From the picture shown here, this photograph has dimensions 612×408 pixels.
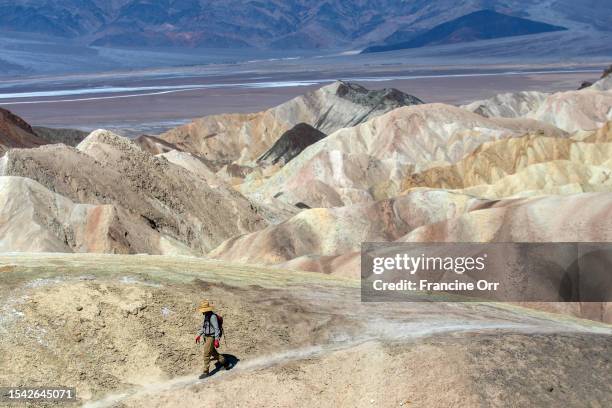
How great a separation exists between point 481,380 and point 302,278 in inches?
506

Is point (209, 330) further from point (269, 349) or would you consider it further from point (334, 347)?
point (334, 347)

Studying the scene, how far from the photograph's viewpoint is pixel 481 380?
20797 mm

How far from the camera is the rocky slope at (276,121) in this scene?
510 feet

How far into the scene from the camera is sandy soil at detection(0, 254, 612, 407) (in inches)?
816

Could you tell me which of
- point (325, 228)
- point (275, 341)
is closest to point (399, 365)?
point (275, 341)

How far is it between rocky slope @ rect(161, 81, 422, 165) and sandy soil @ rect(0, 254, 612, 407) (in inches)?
4891

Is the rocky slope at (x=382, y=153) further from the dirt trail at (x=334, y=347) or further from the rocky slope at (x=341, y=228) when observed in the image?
the dirt trail at (x=334, y=347)

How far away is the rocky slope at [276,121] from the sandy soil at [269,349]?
124 m

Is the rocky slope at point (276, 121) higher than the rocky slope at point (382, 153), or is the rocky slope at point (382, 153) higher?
the rocky slope at point (276, 121)

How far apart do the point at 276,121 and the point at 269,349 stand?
458ft

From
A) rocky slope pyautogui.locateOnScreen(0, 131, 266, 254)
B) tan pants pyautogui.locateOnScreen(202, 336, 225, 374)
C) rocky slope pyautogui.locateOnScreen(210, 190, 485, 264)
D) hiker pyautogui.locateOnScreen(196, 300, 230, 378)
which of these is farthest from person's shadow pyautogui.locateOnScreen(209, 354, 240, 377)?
rocky slope pyautogui.locateOnScreen(210, 190, 485, 264)

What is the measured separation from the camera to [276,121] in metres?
162

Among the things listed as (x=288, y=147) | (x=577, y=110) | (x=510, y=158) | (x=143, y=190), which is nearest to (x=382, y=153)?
(x=288, y=147)

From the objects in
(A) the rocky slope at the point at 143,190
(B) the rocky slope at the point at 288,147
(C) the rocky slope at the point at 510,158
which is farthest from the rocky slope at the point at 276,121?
(A) the rocky slope at the point at 143,190
